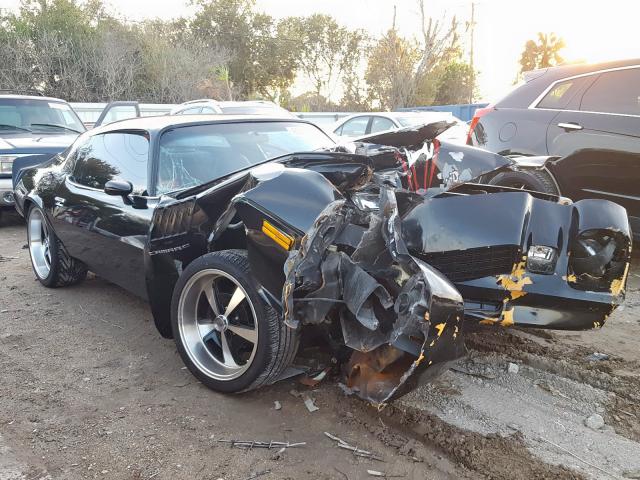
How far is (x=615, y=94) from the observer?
15.5ft

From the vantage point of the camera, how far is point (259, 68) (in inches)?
1297

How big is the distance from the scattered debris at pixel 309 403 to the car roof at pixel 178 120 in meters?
2.13

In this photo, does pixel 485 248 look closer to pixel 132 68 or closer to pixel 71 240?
pixel 71 240

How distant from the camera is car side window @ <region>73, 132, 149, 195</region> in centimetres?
369

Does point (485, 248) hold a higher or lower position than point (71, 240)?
higher

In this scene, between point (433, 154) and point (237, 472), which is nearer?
point (237, 472)

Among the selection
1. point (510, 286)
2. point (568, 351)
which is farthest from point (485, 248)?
point (568, 351)

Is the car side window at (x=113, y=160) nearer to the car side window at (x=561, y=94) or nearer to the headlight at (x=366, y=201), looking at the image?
the headlight at (x=366, y=201)

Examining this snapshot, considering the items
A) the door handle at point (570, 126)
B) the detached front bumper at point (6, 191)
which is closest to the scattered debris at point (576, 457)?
the door handle at point (570, 126)

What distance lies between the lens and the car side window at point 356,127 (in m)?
11.1

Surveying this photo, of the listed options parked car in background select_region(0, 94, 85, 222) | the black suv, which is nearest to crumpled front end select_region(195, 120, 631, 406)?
the black suv

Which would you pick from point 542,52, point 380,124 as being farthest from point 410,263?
point 542,52

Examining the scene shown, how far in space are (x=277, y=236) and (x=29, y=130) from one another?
308 inches

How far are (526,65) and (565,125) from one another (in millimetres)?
42978
